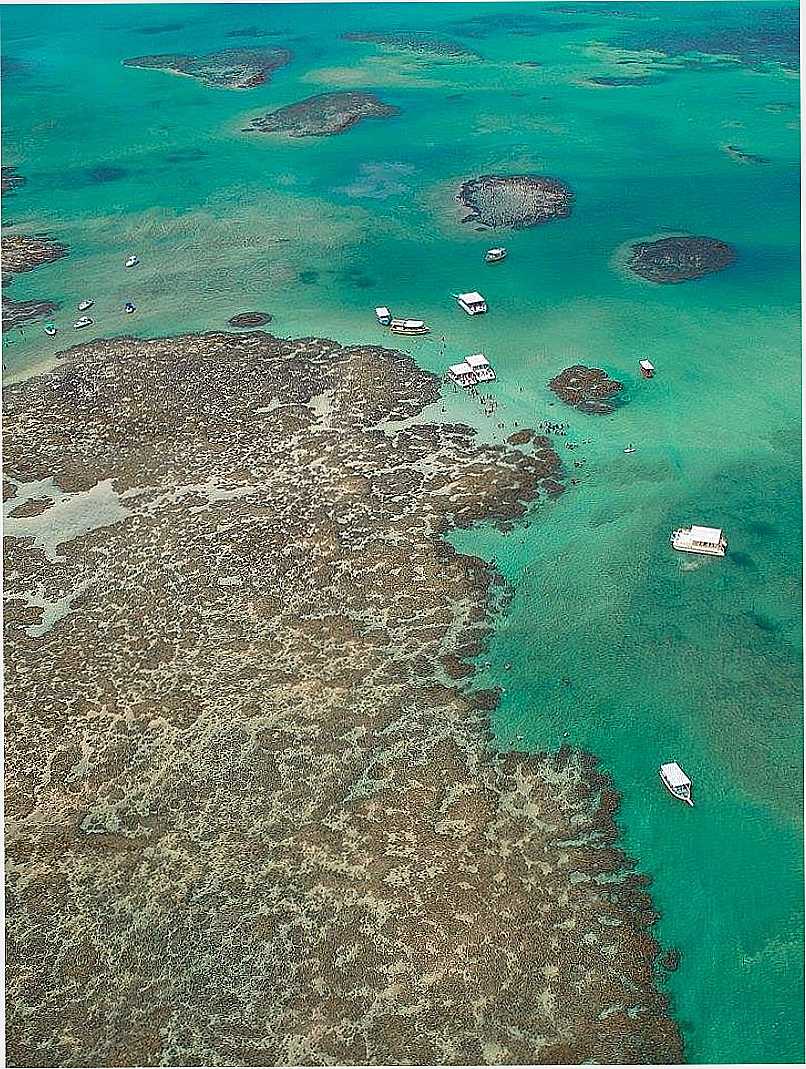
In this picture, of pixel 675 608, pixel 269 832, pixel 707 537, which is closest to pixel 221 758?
pixel 269 832

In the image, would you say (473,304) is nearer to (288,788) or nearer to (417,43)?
(288,788)

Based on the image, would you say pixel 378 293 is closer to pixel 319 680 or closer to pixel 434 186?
pixel 434 186

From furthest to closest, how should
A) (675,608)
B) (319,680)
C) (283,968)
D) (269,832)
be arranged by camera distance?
(675,608) < (319,680) < (269,832) < (283,968)

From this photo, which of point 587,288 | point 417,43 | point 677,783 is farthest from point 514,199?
point 677,783

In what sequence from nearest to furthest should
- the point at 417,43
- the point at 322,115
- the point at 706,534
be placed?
the point at 706,534 < the point at 322,115 < the point at 417,43

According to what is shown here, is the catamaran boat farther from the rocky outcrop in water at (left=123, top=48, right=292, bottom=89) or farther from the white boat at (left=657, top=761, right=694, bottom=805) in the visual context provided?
the rocky outcrop in water at (left=123, top=48, right=292, bottom=89)

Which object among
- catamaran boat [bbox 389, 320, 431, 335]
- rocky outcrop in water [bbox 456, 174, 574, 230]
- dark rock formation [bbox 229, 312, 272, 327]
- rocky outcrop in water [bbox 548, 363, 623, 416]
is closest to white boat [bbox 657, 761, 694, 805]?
rocky outcrop in water [bbox 548, 363, 623, 416]

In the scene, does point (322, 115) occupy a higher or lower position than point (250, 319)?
higher
